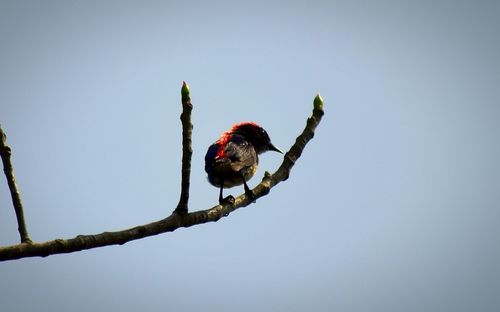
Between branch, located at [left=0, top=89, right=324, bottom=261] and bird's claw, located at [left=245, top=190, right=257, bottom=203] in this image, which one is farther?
bird's claw, located at [left=245, top=190, right=257, bottom=203]

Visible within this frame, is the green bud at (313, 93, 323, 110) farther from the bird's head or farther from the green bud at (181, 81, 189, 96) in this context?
the bird's head

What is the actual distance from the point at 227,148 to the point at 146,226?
359 cm

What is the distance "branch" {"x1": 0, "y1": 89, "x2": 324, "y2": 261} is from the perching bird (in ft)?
2.32

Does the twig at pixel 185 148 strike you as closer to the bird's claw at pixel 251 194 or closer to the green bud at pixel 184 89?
the green bud at pixel 184 89

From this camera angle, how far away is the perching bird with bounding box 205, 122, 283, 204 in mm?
6344

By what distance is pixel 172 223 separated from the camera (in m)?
3.54

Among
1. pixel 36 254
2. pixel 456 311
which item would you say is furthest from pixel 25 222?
pixel 456 311

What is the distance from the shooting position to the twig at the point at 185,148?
3.51 m

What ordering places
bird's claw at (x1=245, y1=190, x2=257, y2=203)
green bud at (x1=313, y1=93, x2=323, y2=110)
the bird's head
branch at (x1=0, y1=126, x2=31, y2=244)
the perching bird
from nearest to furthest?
1. branch at (x1=0, y1=126, x2=31, y2=244)
2. bird's claw at (x1=245, y1=190, x2=257, y2=203)
3. green bud at (x1=313, y1=93, x2=323, y2=110)
4. the perching bird
5. the bird's head

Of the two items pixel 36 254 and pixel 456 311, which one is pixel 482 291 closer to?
pixel 456 311

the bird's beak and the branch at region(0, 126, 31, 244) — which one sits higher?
the bird's beak

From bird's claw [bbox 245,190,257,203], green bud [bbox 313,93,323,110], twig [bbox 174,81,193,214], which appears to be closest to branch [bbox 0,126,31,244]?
twig [bbox 174,81,193,214]

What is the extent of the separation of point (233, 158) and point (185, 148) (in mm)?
2974

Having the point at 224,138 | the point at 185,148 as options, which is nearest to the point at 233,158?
the point at 224,138
